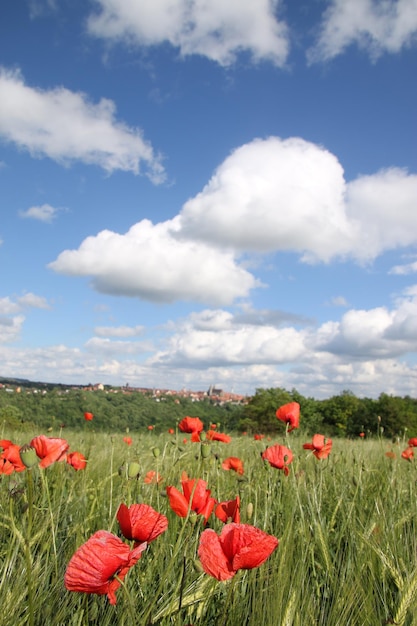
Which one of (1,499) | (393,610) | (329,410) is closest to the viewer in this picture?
(393,610)

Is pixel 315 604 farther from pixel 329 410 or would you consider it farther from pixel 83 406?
pixel 329 410

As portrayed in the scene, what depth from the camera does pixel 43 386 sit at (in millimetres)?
23875

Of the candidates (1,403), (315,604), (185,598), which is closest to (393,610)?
(315,604)

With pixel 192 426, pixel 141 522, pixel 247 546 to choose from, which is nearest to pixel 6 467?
pixel 192 426

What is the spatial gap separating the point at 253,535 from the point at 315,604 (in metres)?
0.63

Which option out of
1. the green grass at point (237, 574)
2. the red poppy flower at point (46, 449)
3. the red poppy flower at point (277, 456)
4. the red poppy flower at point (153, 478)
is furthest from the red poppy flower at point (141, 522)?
the red poppy flower at point (277, 456)

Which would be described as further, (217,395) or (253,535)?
(217,395)

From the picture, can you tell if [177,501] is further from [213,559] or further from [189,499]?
[213,559]

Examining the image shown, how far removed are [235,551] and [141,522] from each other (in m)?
0.24

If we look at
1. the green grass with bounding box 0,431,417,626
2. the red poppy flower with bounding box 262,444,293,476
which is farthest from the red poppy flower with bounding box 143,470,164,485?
the red poppy flower with bounding box 262,444,293,476

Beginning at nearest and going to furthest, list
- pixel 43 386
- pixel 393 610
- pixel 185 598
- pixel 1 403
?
pixel 185 598
pixel 393 610
pixel 1 403
pixel 43 386

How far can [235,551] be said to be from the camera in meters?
0.93

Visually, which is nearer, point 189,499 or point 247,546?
point 247,546

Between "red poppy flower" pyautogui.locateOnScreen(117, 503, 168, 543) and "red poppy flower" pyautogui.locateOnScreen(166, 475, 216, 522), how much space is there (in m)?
0.16
